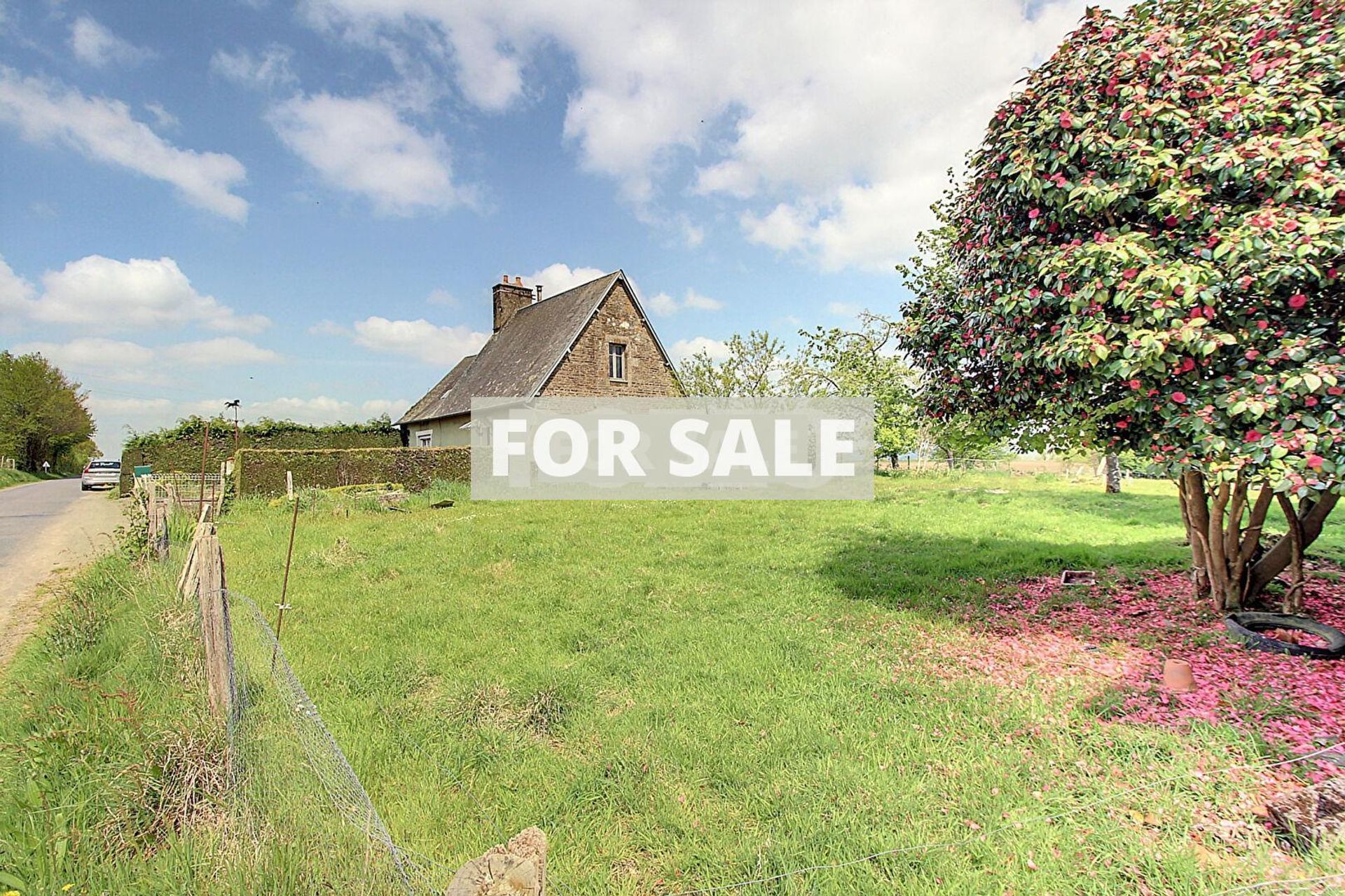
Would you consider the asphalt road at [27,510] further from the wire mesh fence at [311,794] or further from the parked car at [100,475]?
the wire mesh fence at [311,794]

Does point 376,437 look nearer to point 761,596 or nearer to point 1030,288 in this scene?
point 761,596

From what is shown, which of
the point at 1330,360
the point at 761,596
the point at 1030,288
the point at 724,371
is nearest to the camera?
the point at 1330,360

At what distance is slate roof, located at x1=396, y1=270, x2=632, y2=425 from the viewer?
20.9m

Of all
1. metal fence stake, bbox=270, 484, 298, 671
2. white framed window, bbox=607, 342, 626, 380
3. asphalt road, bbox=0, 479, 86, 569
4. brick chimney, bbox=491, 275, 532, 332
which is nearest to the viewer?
metal fence stake, bbox=270, 484, 298, 671

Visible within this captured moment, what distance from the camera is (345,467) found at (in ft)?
59.4

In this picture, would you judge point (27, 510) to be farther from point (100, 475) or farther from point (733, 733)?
point (733, 733)

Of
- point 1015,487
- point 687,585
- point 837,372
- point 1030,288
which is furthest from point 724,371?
point 1030,288

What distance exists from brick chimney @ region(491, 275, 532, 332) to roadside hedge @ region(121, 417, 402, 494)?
27.5 ft

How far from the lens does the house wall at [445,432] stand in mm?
22906

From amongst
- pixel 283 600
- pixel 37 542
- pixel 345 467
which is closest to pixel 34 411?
pixel 345 467

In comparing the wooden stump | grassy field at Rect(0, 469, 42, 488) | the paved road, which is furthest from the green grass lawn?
grassy field at Rect(0, 469, 42, 488)

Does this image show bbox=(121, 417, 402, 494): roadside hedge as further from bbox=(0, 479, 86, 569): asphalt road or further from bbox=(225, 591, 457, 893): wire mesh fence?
bbox=(225, 591, 457, 893): wire mesh fence

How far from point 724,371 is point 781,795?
28.3m

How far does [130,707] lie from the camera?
10.4 ft
